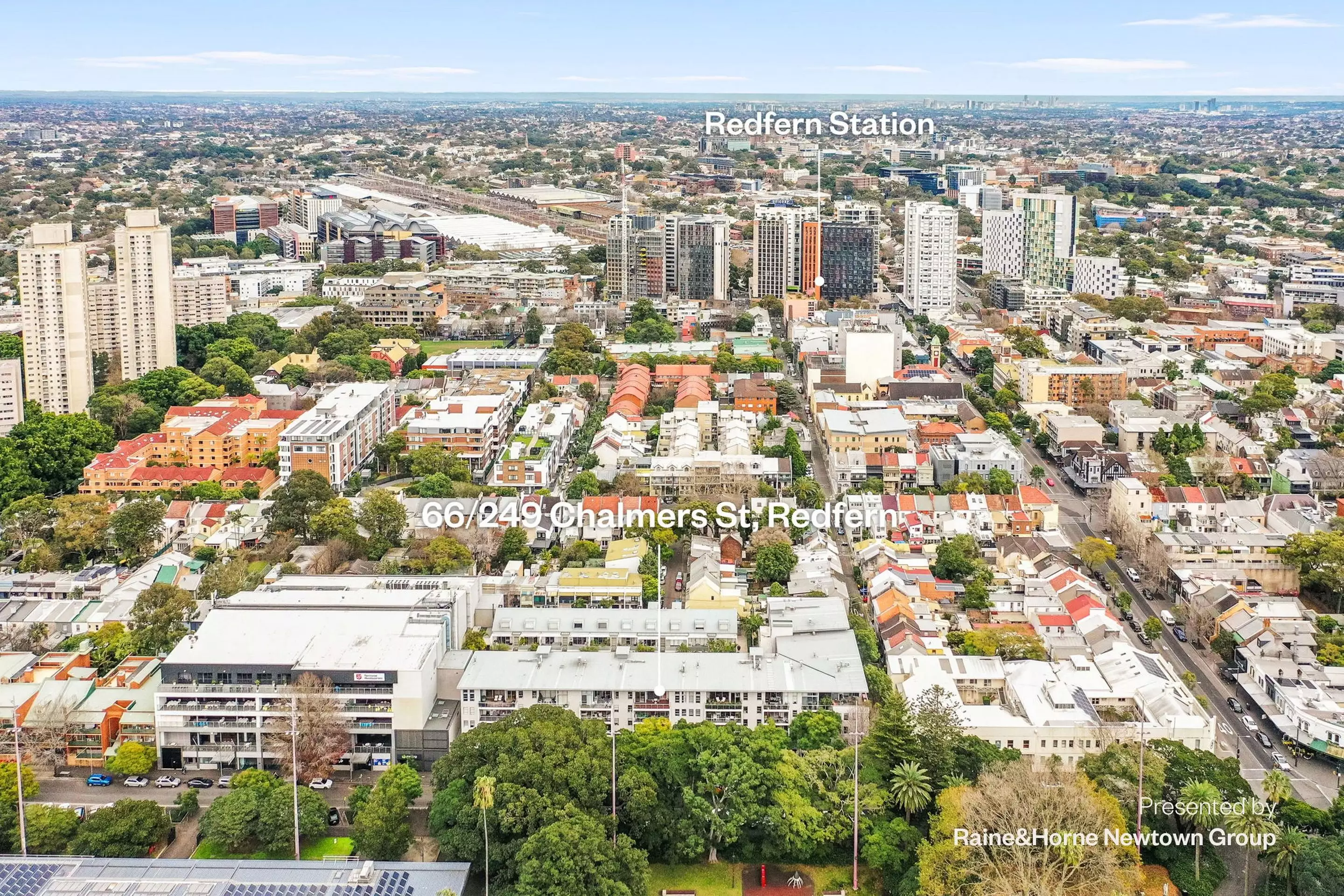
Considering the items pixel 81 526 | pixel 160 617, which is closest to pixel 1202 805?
pixel 160 617

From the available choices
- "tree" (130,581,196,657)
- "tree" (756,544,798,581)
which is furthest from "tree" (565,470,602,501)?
"tree" (130,581,196,657)

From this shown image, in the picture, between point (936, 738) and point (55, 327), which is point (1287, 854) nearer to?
point (936, 738)

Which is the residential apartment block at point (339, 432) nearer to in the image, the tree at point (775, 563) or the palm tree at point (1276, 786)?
the tree at point (775, 563)

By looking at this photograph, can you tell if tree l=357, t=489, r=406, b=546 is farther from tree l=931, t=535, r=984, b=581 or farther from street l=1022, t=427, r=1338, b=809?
street l=1022, t=427, r=1338, b=809

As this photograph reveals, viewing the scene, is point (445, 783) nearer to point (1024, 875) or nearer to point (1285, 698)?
point (1024, 875)

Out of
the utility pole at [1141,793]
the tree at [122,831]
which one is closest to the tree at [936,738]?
the utility pole at [1141,793]

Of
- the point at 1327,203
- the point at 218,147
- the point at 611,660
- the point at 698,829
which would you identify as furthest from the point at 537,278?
the point at 218,147

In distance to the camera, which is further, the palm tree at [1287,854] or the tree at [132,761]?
the tree at [132,761]
